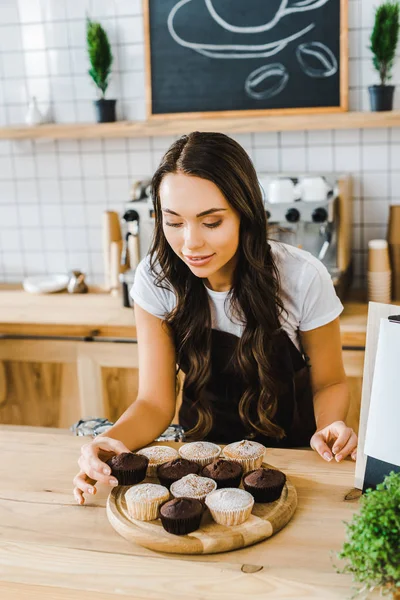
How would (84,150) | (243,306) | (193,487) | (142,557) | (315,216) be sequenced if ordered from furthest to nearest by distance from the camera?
(84,150) < (315,216) < (243,306) < (193,487) < (142,557)

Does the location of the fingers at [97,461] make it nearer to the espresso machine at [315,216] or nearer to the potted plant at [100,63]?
the espresso machine at [315,216]

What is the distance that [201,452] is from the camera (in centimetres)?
131

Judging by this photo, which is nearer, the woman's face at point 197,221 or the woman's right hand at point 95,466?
the woman's right hand at point 95,466

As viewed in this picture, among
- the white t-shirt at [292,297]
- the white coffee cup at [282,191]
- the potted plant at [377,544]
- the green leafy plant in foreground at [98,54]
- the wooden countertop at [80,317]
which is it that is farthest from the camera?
the green leafy plant in foreground at [98,54]

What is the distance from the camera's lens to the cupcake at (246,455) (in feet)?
4.20

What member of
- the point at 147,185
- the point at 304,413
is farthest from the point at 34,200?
the point at 304,413

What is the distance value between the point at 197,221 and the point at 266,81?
1596mm

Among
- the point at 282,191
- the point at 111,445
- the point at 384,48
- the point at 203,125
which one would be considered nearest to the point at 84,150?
the point at 203,125

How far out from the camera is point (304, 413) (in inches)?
70.1

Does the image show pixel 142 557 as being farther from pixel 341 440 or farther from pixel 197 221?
pixel 197 221

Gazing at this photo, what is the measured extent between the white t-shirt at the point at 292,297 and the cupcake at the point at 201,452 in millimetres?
433

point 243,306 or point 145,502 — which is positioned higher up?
point 243,306

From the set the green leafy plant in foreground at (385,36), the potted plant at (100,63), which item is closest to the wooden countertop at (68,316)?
the potted plant at (100,63)

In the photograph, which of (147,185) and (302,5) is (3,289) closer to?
(147,185)
